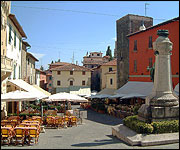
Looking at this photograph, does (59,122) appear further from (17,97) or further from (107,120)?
(107,120)

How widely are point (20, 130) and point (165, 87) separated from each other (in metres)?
7.05

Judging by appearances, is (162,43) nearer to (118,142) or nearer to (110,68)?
(118,142)

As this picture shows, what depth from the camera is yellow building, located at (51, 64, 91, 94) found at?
45219 millimetres

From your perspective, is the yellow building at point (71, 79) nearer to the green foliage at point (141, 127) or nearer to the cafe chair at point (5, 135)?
the green foliage at point (141, 127)

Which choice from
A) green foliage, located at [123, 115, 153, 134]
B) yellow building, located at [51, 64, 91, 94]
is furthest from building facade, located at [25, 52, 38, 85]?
green foliage, located at [123, 115, 153, 134]

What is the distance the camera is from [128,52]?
3125cm

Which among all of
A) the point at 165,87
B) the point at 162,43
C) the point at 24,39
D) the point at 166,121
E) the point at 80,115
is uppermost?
the point at 24,39

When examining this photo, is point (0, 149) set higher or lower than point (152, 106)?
lower

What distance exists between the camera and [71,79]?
149 feet

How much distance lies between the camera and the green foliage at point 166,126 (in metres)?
9.50

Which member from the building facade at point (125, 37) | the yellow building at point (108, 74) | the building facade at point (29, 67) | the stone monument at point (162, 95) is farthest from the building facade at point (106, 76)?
the stone monument at point (162, 95)

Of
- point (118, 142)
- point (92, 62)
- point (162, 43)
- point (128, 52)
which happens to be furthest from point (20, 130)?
point (92, 62)

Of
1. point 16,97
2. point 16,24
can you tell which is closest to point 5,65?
point 16,97

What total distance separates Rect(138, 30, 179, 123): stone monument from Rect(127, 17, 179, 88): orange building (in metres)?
10.1
